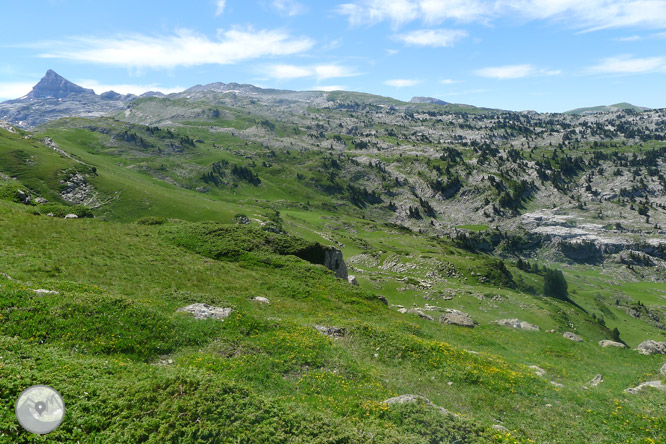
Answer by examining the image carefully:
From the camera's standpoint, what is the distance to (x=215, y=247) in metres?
42.9

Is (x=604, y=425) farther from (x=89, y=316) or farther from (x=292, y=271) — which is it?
(x=292, y=271)

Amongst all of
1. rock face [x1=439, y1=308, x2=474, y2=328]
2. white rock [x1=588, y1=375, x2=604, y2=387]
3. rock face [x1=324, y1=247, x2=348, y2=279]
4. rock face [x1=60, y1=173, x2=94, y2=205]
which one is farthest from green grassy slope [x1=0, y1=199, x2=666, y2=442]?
rock face [x1=60, y1=173, x2=94, y2=205]

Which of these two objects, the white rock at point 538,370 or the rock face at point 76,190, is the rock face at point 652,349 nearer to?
the white rock at point 538,370

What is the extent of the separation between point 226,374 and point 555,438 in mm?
15906

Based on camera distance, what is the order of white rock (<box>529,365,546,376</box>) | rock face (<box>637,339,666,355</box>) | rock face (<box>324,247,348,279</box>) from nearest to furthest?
white rock (<box>529,365,546,376</box>)
rock face (<box>637,339,666,355</box>)
rock face (<box>324,247,348,279</box>)

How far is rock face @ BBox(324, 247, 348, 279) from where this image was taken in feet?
171

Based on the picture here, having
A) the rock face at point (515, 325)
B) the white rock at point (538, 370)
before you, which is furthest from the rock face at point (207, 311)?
the rock face at point (515, 325)

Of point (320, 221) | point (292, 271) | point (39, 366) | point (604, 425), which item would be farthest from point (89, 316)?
point (320, 221)

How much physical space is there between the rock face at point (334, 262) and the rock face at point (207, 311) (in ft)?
95.0

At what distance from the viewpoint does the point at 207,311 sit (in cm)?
2302

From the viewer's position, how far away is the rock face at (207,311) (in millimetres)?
22344

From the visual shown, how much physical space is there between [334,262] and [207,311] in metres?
31.6

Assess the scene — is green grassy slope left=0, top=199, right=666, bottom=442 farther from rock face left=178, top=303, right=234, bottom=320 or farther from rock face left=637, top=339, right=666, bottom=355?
rock face left=637, top=339, right=666, bottom=355

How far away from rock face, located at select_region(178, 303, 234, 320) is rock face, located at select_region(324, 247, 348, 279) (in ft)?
95.0
